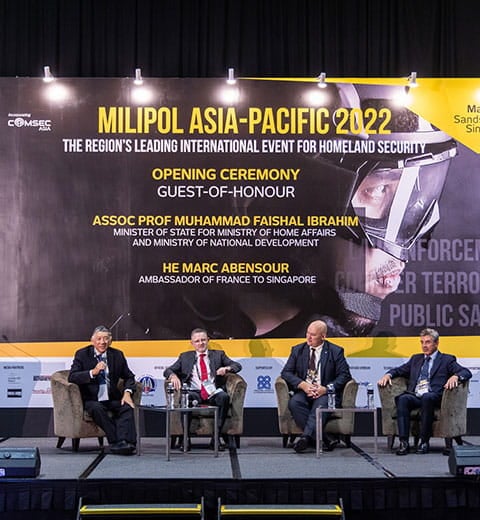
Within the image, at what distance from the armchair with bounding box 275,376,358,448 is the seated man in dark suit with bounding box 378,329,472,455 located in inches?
9.8

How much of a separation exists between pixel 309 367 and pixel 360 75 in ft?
8.48

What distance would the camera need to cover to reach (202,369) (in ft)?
23.3

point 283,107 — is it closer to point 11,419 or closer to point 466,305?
point 466,305

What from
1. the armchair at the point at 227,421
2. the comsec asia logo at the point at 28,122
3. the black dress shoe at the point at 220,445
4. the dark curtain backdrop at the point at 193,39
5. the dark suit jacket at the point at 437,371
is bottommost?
the black dress shoe at the point at 220,445

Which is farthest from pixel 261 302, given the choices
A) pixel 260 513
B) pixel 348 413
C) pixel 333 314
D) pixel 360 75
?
pixel 260 513

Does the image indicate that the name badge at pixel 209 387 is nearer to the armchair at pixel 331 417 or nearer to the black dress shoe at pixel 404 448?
the armchair at pixel 331 417

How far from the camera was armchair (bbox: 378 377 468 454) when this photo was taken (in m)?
6.67

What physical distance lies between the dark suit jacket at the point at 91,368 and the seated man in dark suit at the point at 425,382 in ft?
6.21

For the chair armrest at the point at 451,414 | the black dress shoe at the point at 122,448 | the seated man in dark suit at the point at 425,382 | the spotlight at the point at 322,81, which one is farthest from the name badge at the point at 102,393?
the spotlight at the point at 322,81

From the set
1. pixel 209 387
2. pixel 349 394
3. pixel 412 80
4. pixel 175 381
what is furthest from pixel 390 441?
pixel 412 80

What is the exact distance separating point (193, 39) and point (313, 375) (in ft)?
9.95

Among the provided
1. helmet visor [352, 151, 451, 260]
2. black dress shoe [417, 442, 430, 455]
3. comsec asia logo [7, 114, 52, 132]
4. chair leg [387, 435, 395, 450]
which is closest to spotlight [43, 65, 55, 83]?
comsec asia logo [7, 114, 52, 132]

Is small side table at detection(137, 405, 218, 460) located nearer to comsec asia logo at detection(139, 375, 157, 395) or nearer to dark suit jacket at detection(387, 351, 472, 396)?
comsec asia logo at detection(139, 375, 157, 395)

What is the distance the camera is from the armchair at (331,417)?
22.5 ft
